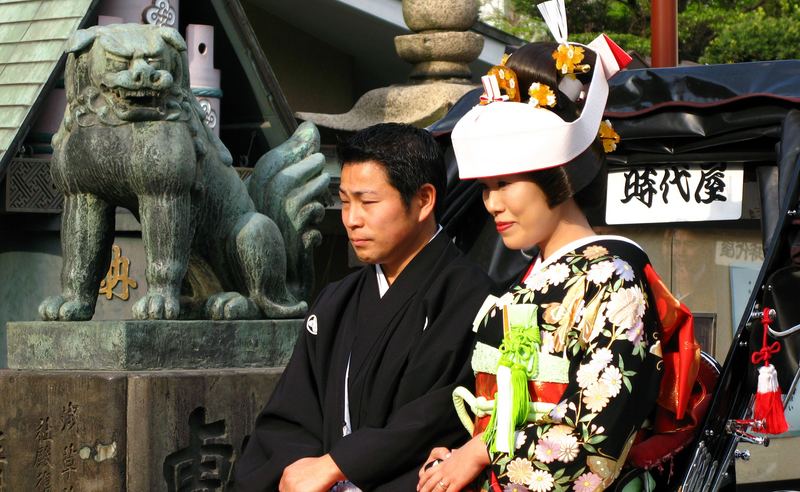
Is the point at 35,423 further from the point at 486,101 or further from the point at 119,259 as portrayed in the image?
the point at 119,259

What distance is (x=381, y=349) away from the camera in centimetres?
350

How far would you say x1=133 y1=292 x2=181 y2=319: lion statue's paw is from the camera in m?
4.91

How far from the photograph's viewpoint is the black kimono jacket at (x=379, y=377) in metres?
3.35

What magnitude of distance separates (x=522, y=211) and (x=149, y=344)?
2.21 metres

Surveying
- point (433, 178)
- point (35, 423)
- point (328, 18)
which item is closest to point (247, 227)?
point (35, 423)

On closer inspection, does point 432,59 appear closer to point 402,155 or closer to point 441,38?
point 441,38

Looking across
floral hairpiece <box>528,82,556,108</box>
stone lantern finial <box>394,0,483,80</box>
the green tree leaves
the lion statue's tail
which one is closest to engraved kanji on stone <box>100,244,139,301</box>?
stone lantern finial <box>394,0,483,80</box>

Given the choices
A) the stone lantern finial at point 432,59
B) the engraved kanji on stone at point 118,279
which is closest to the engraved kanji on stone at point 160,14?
the stone lantern finial at point 432,59

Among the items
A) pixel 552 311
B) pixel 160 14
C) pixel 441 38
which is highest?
pixel 160 14

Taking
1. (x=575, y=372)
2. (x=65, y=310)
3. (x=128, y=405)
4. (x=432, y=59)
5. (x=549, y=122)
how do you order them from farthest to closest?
(x=432, y=59) → (x=65, y=310) → (x=128, y=405) → (x=549, y=122) → (x=575, y=372)

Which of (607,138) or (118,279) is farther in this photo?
(118,279)

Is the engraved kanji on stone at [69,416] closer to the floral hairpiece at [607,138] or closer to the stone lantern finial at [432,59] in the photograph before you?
the floral hairpiece at [607,138]

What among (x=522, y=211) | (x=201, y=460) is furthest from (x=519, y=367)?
(x=201, y=460)

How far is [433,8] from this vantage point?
29.0 ft
